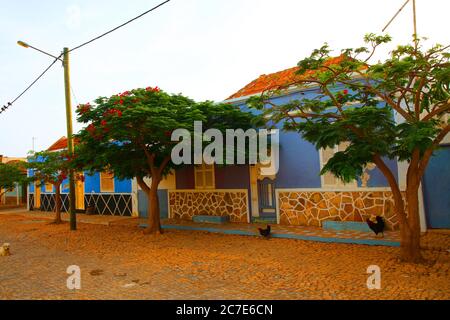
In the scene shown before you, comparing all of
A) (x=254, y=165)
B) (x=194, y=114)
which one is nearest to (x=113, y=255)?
(x=194, y=114)

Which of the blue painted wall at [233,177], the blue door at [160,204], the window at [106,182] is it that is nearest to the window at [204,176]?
the blue painted wall at [233,177]

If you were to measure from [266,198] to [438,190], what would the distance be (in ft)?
16.1

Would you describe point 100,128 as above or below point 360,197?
above

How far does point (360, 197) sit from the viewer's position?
874 centimetres

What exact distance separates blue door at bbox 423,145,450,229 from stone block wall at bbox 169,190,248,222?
212 inches

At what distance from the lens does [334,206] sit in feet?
30.0

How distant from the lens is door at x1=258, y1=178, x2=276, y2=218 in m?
10.5

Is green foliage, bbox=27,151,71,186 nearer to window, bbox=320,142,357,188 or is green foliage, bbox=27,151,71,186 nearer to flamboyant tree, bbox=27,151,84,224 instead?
flamboyant tree, bbox=27,151,84,224

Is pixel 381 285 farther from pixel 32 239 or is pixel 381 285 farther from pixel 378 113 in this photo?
pixel 32 239

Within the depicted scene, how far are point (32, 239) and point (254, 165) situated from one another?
25.8 feet

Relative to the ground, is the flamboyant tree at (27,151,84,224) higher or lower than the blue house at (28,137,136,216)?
higher

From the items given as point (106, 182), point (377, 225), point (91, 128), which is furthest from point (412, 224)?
point (106, 182)

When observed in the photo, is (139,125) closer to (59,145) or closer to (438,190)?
(438,190)

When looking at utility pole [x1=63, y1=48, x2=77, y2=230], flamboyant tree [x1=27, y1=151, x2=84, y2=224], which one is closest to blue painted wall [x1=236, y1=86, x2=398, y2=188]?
utility pole [x1=63, y1=48, x2=77, y2=230]
